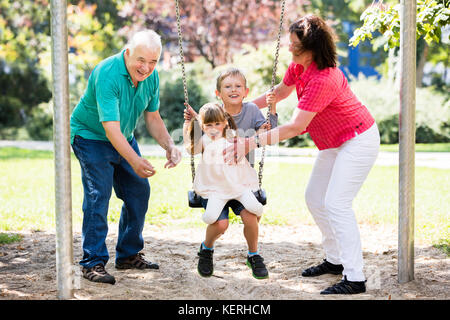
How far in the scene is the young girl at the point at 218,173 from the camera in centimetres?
372

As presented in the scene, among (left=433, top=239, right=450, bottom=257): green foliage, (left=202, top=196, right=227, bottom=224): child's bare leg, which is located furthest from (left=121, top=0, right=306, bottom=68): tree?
(left=202, top=196, right=227, bottom=224): child's bare leg

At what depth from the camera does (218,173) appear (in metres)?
3.77

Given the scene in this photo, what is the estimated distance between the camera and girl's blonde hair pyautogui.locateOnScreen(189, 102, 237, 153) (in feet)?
12.2

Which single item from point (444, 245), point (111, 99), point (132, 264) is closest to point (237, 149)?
point (111, 99)

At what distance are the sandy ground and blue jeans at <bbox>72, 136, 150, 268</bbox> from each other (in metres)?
0.28

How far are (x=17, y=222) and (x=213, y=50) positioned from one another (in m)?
12.3

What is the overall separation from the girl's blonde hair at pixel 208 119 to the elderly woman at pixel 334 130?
0.80 ft

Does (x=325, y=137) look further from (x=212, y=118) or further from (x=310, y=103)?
(x=212, y=118)

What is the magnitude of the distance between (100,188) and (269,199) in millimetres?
4298

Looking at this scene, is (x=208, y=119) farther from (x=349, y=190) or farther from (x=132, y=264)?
(x=132, y=264)

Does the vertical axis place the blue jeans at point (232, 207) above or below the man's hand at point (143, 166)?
below

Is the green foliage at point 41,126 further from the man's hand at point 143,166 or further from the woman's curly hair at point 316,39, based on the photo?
the woman's curly hair at point 316,39

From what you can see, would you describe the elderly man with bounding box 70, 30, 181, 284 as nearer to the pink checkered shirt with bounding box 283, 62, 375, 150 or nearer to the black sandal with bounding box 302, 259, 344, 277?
the pink checkered shirt with bounding box 283, 62, 375, 150

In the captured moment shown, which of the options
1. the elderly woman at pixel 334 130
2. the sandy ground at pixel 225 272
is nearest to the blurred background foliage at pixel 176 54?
the sandy ground at pixel 225 272
